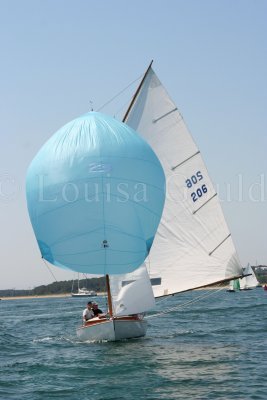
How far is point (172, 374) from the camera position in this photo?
19469 mm

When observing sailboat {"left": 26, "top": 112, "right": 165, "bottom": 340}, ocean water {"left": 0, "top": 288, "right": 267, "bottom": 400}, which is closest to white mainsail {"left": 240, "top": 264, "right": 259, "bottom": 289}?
ocean water {"left": 0, "top": 288, "right": 267, "bottom": 400}

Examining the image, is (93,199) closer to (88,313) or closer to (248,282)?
(88,313)

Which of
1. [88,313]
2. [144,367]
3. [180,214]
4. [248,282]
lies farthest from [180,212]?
[248,282]

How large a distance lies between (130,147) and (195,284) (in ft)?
23.7

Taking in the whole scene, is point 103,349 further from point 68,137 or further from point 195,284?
point 68,137

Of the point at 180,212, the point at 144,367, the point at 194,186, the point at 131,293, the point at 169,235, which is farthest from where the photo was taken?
the point at 194,186

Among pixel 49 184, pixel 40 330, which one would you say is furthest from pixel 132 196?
pixel 40 330

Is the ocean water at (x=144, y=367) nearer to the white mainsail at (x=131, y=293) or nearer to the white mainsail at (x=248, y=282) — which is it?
the white mainsail at (x=131, y=293)

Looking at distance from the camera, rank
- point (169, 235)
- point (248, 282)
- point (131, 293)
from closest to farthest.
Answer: point (131, 293), point (169, 235), point (248, 282)

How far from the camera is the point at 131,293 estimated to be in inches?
1044

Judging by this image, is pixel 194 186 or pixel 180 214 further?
pixel 194 186

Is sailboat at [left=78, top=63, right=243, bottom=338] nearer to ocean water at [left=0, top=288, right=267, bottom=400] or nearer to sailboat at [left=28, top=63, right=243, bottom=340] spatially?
sailboat at [left=28, top=63, right=243, bottom=340]

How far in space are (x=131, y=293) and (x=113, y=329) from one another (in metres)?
1.64

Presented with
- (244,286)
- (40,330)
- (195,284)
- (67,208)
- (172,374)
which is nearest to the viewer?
(172,374)
